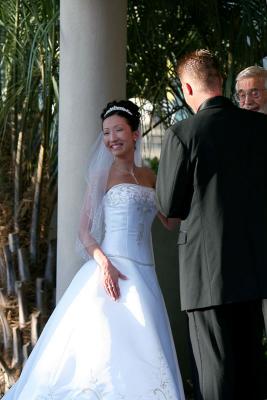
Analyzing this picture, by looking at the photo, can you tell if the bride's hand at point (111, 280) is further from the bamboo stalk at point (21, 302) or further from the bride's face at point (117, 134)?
the bamboo stalk at point (21, 302)

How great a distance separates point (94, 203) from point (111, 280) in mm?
430

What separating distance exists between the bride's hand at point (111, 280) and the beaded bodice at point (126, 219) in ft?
0.45

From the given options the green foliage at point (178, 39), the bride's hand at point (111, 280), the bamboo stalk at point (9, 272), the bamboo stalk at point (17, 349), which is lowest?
the bamboo stalk at point (17, 349)

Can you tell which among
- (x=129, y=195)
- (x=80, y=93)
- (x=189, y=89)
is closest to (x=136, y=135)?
(x=129, y=195)

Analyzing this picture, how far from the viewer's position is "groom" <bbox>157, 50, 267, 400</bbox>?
162 inches

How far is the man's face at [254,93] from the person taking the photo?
4957 mm

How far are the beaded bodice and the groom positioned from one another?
1.88 ft

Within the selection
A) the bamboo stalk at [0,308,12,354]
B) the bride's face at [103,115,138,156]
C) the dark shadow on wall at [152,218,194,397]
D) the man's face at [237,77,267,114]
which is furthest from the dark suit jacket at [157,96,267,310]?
the bamboo stalk at [0,308,12,354]

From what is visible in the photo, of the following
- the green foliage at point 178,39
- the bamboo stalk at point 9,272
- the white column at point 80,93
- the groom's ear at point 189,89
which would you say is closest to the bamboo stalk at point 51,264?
the bamboo stalk at point 9,272

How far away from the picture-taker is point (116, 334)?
454 cm

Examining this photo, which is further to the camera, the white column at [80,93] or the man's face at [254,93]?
the white column at [80,93]

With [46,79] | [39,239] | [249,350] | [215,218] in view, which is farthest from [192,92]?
[39,239]

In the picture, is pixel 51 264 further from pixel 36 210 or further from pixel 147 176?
pixel 147 176

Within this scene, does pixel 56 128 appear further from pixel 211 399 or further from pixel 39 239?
pixel 211 399
